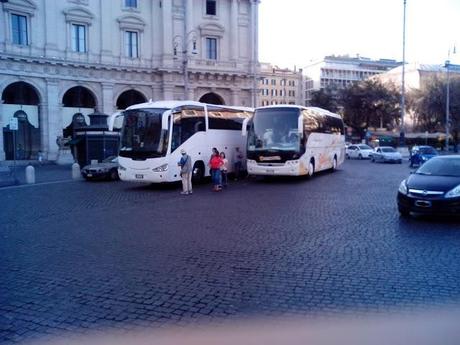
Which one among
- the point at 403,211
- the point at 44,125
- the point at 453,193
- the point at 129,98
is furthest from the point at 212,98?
the point at 453,193

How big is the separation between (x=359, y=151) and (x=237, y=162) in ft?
82.9

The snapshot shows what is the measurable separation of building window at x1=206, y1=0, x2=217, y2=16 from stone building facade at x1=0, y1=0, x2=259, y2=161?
11 centimetres

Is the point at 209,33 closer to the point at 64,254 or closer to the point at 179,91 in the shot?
the point at 179,91

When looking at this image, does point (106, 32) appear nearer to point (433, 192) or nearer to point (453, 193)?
point (433, 192)

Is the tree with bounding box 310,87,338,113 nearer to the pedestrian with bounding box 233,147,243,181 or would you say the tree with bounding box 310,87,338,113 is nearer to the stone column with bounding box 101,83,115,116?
the stone column with bounding box 101,83,115,116

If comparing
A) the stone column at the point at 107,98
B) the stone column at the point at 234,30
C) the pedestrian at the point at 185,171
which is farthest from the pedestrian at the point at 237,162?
the stone column at the point at 234,30

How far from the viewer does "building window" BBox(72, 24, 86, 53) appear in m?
44.5

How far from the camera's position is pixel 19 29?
41.3 m

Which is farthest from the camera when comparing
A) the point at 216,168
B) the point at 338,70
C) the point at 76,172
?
the point at 338,70

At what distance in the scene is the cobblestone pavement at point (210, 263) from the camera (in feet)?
17.1

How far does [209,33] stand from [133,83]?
10.5 meters

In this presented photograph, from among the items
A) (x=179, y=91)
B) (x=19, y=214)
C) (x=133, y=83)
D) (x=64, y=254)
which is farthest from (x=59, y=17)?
(x=64, y=254)

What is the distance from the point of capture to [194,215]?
11977mm

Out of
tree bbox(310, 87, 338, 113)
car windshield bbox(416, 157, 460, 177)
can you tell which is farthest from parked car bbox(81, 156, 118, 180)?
tree bbox(310, 87, 338, 113)
